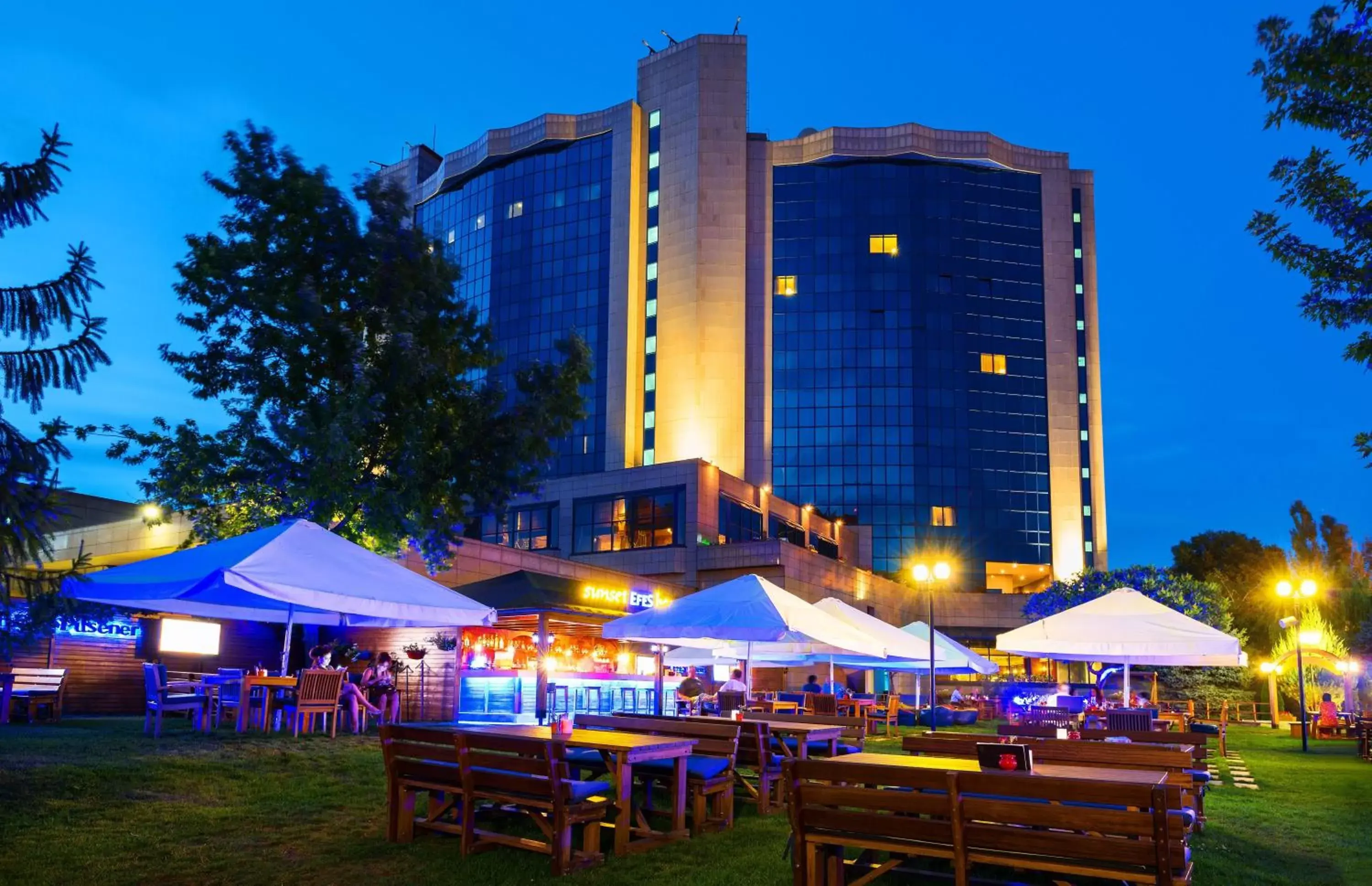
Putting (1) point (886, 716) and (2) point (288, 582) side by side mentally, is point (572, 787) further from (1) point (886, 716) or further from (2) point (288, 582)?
(1) point (886, 716)

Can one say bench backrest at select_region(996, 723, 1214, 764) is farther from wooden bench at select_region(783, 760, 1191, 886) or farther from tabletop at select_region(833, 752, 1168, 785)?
wooden bench at select_region(783, 760, 1191, 886)

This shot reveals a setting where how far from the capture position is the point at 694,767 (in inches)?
336

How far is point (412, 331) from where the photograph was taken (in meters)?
18.1

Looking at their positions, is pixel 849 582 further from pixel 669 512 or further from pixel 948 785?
pixel 948 785

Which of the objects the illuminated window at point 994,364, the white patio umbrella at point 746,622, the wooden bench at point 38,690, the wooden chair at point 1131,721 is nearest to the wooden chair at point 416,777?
the white patio umbrella at point 746,622

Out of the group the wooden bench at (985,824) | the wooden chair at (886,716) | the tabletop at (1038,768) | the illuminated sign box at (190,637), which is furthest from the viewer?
the wooden chair at (886,716)

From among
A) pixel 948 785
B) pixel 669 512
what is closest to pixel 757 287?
pixel 669 512

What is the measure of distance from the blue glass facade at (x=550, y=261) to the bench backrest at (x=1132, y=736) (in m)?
62.8

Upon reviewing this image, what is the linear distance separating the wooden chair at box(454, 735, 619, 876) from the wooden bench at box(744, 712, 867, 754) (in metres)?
3.93

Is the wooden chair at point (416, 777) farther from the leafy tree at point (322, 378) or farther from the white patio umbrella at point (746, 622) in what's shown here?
the leafy tree at point (322, 378)

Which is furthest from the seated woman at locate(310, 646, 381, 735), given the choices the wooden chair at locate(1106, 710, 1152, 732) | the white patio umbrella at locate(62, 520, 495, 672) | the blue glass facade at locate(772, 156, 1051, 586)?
the blue glass facade at locate(772, 156, 1051, 586)

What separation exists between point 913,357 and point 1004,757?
240 ft

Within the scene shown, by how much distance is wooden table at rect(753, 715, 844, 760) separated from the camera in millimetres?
10086

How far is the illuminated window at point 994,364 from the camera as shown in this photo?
259 ft
